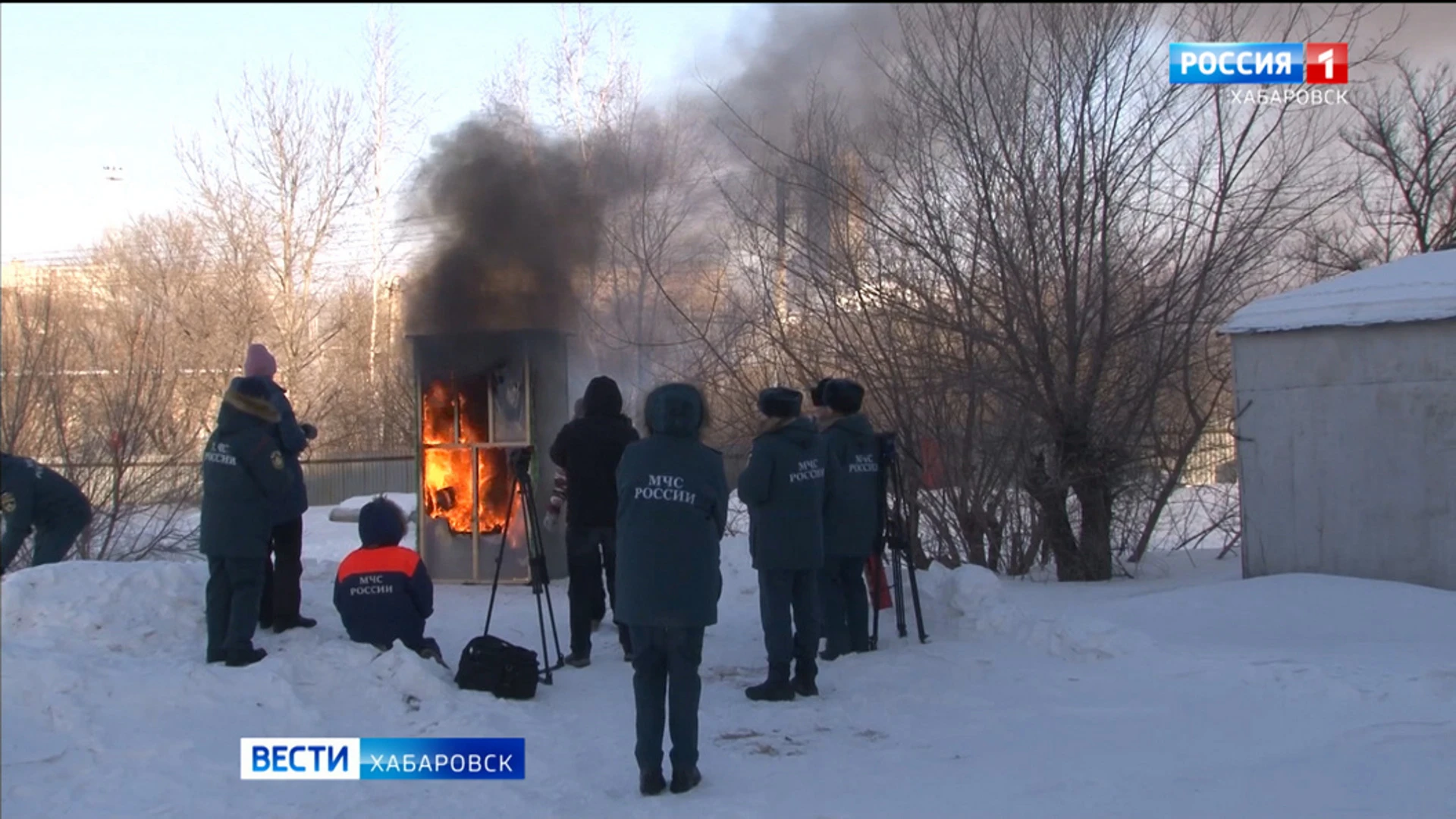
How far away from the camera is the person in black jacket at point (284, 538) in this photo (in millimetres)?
7492

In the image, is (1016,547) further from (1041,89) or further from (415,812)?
(415,812)

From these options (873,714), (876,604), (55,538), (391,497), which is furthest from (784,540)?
(391,497)

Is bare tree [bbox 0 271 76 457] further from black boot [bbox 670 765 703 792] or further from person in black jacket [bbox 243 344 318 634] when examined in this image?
black boot [bbox 670 765 703 792]

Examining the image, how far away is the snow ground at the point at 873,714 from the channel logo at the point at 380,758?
0.36ft

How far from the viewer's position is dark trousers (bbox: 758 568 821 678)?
708cm

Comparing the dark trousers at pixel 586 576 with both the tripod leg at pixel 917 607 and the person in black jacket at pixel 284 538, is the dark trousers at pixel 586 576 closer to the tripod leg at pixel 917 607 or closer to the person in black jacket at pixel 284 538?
the person in black jacket at pixel 284 538

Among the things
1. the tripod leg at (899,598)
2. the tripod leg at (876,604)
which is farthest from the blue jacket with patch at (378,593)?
the tripod leg at (899,598)

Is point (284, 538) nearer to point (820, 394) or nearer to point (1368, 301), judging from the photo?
point (820, 394)

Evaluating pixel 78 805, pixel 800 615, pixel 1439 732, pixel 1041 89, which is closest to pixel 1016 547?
pixel 1041 89

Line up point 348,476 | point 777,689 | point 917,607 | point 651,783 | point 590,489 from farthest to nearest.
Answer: point 348,476, point 917,607, point 590,489, point 777,689, point 651,783

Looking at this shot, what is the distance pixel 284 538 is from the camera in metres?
7.84

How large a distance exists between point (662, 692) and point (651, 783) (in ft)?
1.27

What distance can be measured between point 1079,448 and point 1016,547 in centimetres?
123

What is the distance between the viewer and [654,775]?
541 centimetres
